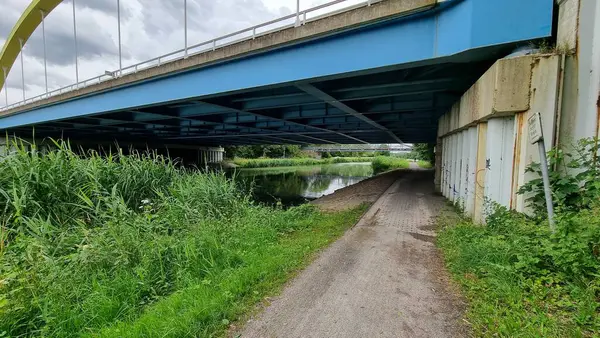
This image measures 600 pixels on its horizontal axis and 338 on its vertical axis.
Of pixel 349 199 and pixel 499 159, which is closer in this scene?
pixel 499 159

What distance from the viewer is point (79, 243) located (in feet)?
14.3

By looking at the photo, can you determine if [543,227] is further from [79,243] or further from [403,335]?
[79,243]

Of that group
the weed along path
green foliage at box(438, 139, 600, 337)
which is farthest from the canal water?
green foliage at box(438, 139, 600, 337)

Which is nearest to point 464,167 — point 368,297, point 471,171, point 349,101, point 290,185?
point 471,171

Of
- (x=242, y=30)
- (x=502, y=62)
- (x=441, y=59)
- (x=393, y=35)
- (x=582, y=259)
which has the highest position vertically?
(x=242, y=30)

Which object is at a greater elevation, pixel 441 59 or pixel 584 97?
pixel 441 59

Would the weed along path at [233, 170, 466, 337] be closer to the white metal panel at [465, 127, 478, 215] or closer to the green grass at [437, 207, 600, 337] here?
the green grass at [437, 207, 600, 337]

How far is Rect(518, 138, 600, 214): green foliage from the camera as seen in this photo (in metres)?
3.20

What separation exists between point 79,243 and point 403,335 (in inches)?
190

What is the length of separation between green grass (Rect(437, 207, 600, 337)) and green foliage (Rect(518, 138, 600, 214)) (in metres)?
0.48

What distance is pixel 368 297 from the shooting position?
2941 mm

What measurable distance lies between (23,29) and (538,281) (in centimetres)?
3651

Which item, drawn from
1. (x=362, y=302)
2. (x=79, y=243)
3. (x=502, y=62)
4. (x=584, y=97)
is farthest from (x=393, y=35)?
(x=79, y=243)

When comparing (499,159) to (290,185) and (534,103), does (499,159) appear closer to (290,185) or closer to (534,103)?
(534,103)
